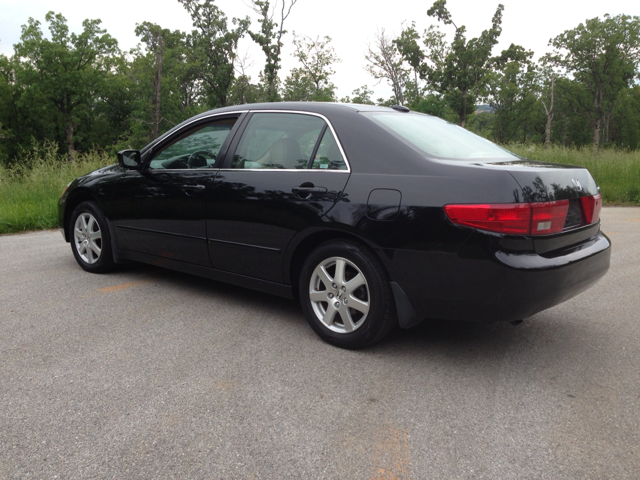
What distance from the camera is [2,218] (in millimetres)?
8703

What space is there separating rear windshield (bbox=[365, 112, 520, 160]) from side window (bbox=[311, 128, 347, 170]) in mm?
311

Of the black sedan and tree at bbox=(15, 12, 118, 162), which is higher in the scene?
tree at bbox=(15, 12, 118, 162)

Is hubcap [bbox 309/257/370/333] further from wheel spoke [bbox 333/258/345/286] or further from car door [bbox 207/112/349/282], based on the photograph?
car door [bbox 207/112/349/282]

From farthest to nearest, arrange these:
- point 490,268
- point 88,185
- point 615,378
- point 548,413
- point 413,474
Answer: point 88,185 → point 615,378 → point 490,268 → point 548,413 → point 413,474

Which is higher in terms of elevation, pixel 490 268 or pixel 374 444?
pixel 490 268

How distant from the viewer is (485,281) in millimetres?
2830

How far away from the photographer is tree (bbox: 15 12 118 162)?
5491 cm

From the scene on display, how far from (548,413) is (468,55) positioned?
47896 millimetres

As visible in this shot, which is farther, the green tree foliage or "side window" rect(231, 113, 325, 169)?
the green tree foliage

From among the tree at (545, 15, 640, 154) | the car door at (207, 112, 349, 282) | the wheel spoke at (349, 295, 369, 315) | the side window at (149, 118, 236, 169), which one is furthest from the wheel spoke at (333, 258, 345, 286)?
the tree at (545, 15, 640, 154)

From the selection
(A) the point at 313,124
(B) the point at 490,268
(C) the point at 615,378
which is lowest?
(C) the point at 615,378

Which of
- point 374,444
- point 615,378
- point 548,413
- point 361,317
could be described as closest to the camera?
point 374,444

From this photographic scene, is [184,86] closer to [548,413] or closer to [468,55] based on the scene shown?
[468,55]

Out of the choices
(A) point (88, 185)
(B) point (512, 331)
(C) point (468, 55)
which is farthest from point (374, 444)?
(C) point (468, 55)
